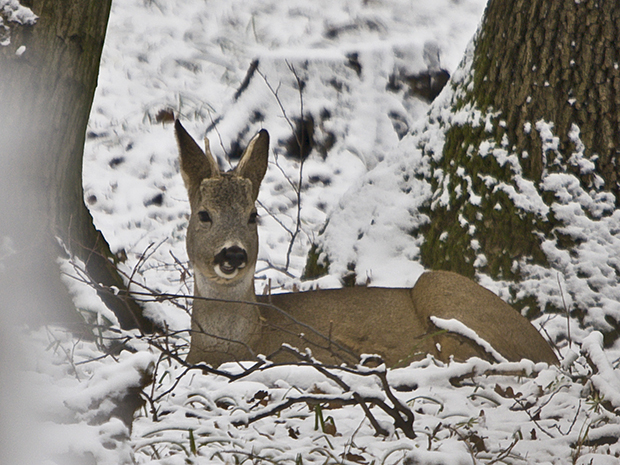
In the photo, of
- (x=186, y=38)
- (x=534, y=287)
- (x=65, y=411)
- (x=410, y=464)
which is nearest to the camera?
(x=65, y=411)

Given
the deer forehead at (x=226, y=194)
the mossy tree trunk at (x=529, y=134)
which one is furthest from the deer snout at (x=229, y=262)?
the mossy tree trunk at (x=529, y=134)

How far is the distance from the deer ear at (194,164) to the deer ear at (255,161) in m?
0.19

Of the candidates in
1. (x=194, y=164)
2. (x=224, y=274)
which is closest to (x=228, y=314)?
(x=224, y=274)

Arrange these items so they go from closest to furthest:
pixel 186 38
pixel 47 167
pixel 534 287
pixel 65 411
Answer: pixel 65 411 → pixel 47 167 → pixel 534 287 → pixel 186 38

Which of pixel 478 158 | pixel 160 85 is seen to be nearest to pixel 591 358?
pixel 478 158

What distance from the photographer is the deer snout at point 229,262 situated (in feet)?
13.4

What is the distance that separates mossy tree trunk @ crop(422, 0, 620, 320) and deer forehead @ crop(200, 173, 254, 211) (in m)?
1.26

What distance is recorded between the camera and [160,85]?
8031 mm

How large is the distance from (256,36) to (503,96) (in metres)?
4.83

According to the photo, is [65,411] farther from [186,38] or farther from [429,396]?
[186,38]

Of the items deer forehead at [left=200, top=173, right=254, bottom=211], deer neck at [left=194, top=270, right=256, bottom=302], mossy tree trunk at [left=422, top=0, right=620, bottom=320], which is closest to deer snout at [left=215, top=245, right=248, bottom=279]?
deer neck at [left=194, top=270, right=256, bottom=302]

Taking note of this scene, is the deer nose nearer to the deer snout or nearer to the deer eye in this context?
the deer snout

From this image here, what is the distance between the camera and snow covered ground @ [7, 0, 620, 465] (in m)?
2.08

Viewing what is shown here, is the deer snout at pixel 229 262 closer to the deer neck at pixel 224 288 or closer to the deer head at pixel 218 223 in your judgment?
the deer head at pixel 218 223
